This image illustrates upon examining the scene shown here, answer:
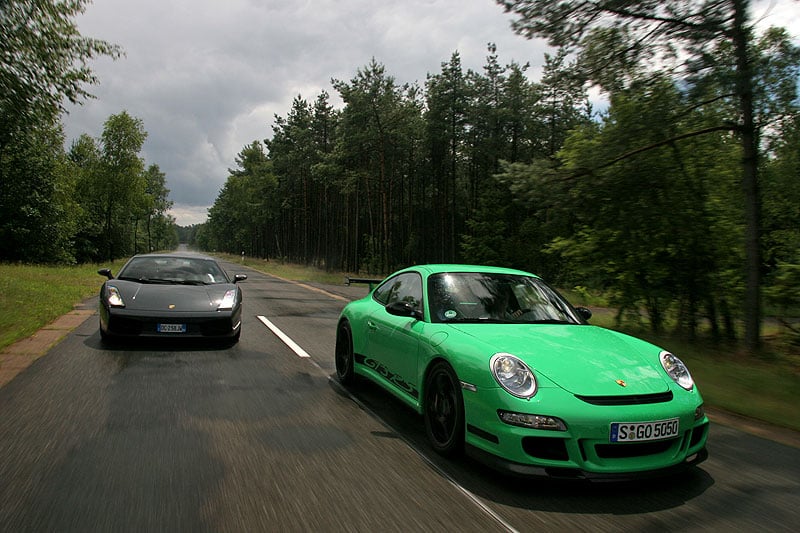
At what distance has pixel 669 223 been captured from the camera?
982 cm

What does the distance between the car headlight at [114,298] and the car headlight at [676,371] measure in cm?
714

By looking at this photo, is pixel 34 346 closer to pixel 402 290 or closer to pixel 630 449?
pixel 402 290

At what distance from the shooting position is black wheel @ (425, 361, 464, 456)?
3.87 meters

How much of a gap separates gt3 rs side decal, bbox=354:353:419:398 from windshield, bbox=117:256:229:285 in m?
4.40

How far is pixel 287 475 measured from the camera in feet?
11.8

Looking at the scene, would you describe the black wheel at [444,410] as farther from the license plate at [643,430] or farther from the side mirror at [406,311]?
the license plate at [643,430]

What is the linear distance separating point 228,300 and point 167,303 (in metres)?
0.90

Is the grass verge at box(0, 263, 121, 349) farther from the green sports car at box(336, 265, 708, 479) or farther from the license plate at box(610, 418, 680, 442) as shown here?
the license plate at box(610, 418, 680, 442)

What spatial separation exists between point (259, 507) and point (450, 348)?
5.53 ft

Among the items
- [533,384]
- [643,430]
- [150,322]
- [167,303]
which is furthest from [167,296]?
[643,430]

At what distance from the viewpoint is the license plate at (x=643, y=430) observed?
328 cm

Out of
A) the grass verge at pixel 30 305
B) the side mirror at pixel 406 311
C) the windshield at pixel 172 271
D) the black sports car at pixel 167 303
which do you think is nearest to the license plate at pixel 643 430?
the side mirror at pixel 406 311

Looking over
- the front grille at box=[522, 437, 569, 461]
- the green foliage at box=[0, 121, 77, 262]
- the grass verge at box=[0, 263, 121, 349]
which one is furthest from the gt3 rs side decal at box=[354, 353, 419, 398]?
the green foliage at box=[0, 121, 77, 262]

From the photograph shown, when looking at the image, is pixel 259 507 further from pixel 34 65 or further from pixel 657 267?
pixel 34 65
